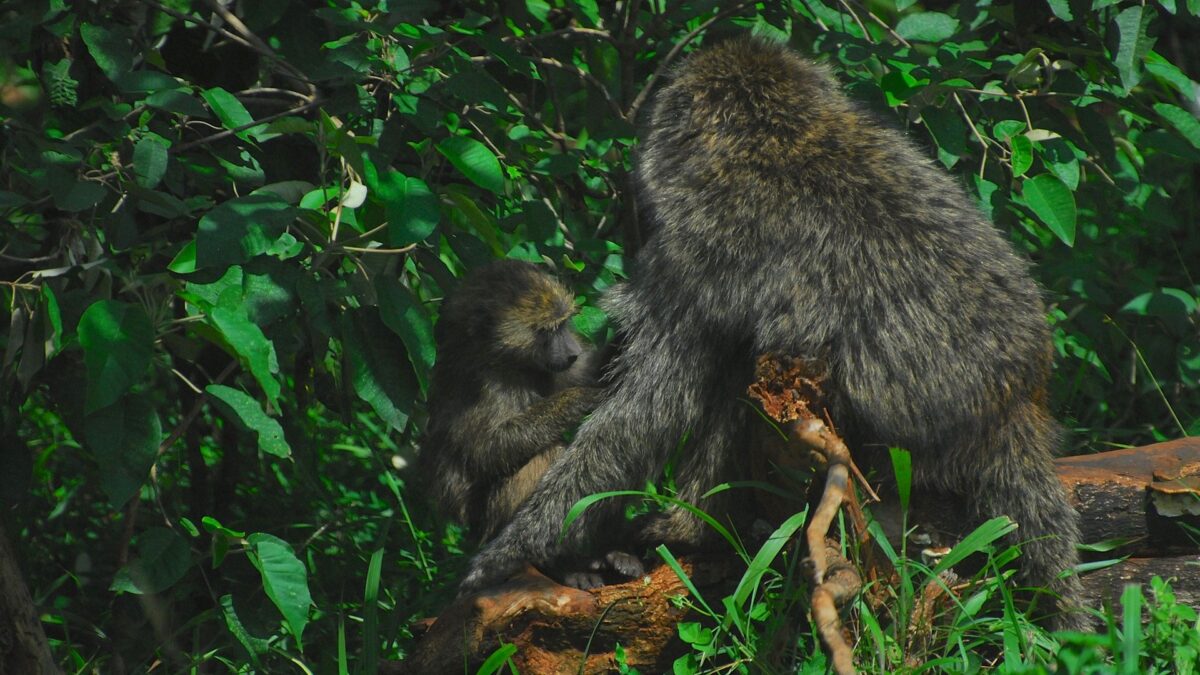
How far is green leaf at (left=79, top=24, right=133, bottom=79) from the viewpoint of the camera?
3.62 meters

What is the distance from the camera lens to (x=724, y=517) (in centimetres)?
389

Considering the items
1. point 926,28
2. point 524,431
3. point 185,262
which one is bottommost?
point 524,431

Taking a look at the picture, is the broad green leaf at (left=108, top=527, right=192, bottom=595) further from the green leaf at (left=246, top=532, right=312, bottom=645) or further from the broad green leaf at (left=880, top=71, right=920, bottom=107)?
the broad green leaf at (left=880, top=71, right=920, bottom=107)

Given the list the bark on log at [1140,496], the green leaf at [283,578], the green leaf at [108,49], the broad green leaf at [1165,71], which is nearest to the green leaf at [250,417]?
the green leaf at [283,578]

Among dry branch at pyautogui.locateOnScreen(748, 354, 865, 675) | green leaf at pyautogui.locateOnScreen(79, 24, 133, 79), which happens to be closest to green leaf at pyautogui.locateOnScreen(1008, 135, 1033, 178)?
dry branch at pyautogui.locateOnScreen(748, 354, 865, 675)

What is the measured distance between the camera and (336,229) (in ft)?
11.3

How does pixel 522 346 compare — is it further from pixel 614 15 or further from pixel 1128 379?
pixel 1128 379

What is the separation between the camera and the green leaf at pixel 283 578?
3.47 meters

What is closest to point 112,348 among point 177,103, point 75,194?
point 75,194

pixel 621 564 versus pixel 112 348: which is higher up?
pixel 112 348

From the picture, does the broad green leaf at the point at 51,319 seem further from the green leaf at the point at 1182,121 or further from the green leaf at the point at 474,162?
the green leaf at the point at 1182,121

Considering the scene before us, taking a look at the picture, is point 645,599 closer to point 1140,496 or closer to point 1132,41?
point 1140,496

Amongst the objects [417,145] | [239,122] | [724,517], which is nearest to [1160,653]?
[724,517]

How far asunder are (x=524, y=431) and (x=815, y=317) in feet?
3.67
